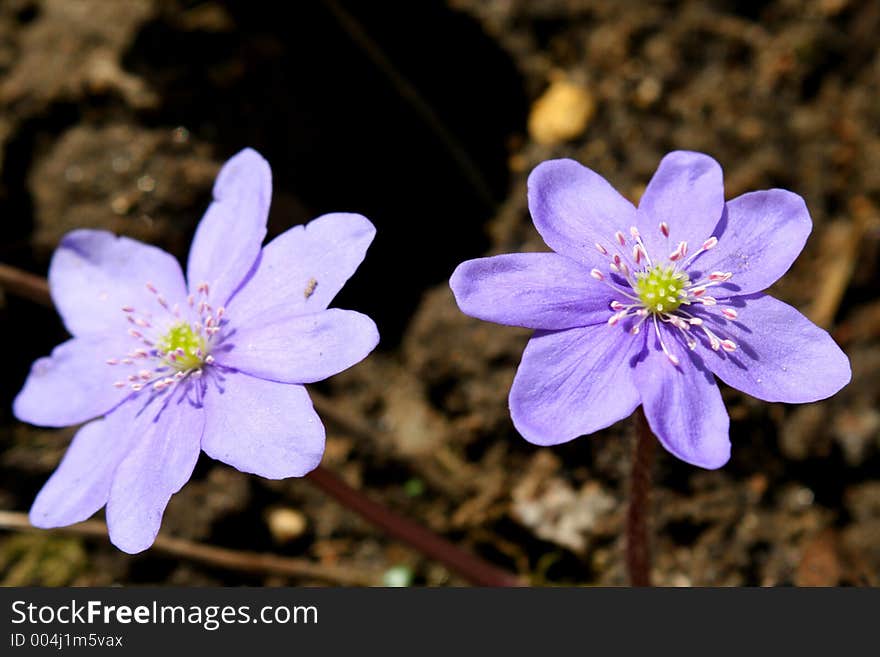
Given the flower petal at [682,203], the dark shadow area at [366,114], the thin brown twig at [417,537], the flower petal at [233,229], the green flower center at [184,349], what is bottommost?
the thin brown twig at [417,537]

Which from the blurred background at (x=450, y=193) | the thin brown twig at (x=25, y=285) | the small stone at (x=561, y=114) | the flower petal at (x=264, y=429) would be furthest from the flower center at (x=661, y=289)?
the thin brown twig at (x=25, y=285)

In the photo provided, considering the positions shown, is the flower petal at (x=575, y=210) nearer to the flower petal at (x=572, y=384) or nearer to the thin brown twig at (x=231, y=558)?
the flower petal at (x=572, y=384)

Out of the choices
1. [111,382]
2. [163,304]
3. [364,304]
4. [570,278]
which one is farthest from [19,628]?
[570,278]

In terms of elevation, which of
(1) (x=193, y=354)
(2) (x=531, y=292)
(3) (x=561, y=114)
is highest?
(3) (x=561, y=114)

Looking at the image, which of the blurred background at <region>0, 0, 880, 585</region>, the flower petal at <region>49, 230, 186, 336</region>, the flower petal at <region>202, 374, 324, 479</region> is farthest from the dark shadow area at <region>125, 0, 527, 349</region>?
the flower petal at <region>202, 374, 324, 479</region>

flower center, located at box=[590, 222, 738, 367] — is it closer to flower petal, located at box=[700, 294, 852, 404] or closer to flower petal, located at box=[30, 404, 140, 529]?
flower petal, located at box=[700, 294, 852, 404]

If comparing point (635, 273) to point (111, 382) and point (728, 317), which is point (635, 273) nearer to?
point (728, 317)

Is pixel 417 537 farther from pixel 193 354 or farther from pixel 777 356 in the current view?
pixel 777 356

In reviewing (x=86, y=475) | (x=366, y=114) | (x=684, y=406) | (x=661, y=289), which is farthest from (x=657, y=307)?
(x=366, y=114)
